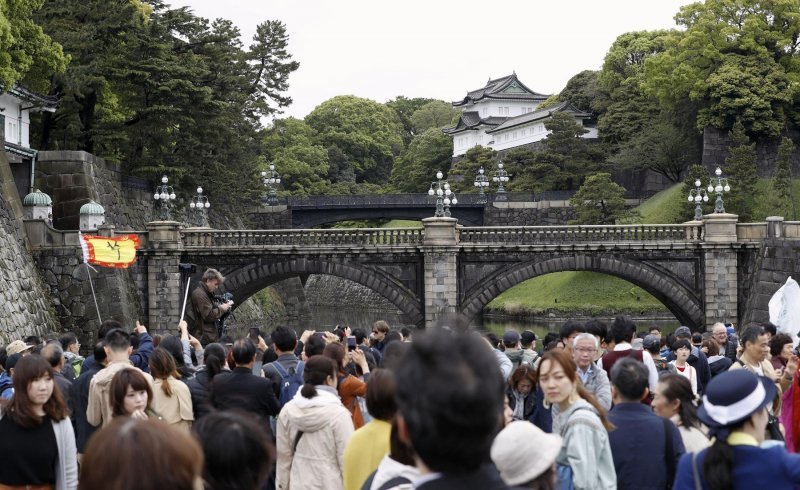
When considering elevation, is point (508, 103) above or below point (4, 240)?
above

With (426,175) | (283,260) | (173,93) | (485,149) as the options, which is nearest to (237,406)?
(283,260)

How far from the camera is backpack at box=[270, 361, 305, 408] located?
992 centimetres

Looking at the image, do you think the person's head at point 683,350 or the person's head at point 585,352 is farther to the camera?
the person's head at point 683,350

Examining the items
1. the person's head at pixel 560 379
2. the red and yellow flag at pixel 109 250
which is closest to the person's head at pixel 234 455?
the person's head at pixel 560 379

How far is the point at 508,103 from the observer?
93375 millimetres

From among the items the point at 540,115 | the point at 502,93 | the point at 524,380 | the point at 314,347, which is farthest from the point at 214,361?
the point at 502,93

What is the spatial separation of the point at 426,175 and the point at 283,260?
50.6 m

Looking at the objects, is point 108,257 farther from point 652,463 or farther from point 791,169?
point 791,169

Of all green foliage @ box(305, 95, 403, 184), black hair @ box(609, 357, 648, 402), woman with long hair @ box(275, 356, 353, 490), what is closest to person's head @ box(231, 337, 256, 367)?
woman with long hair @ box(275, 356, 353, 490)

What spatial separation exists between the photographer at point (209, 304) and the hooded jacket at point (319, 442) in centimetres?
666

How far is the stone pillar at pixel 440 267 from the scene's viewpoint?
37.8 meters

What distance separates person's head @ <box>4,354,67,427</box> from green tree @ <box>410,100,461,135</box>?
107019 millimetres

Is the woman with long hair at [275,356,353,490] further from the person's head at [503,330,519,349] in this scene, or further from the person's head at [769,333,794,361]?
the person's head at [769,333,794,361]

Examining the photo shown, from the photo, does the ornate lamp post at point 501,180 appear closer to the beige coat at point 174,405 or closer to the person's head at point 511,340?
the person's head at point 511,340
